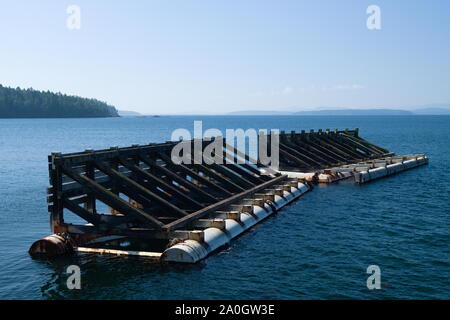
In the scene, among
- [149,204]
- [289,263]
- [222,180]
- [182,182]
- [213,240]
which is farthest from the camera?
[222,180]

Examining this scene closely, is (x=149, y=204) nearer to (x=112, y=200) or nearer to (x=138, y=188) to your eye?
(x=138, y=188)

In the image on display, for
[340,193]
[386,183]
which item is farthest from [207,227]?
[386,183]

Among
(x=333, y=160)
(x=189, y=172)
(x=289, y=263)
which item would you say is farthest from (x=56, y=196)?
(x=333, y=160)

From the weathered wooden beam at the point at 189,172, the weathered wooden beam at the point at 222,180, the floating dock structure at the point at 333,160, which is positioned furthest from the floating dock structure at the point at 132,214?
the floating dock structure at the point at 333,160

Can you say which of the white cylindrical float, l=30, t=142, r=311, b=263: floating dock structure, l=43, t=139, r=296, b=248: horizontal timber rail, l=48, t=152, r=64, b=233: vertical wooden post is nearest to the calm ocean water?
the white cylindrical float

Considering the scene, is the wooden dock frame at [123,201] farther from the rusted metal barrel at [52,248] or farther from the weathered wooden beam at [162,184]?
the rusted metal barrel at [52,248]

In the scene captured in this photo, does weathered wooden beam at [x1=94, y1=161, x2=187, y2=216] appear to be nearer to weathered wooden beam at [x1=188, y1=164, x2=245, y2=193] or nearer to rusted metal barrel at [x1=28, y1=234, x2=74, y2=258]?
rusted metal barrel at [x1=28, y1=234, x2=74, y2=258]

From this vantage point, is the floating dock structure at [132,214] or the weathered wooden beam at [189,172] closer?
the floating dock structure at [132,214]
